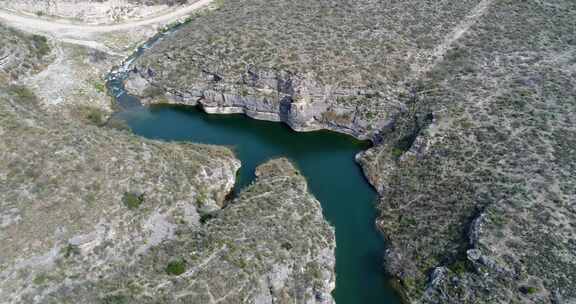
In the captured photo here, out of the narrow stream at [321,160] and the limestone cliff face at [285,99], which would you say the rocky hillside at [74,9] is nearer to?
the narrow stream at [321,160]

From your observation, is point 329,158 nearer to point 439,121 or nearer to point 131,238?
point 439,121

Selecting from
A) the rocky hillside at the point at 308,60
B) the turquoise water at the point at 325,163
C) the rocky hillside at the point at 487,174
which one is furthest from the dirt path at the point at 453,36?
the turquoise water at the point at 325,163

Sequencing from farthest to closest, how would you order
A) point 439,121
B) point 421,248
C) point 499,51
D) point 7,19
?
point 7,19, point 499,51, point 439,121, point 421,248

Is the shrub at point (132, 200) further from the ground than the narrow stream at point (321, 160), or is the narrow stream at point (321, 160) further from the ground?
the shrub at point (132, 200)

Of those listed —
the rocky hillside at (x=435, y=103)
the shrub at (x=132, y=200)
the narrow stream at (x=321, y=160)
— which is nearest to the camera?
the rocky hillside at (x=435, y=103)

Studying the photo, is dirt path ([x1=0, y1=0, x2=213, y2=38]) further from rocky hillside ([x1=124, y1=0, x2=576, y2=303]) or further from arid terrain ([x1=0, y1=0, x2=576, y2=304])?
rocky hillside ([x1=124, y1=0, x2=576, y2=303])

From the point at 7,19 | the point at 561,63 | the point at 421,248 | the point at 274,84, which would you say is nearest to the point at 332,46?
the point at 274,84
